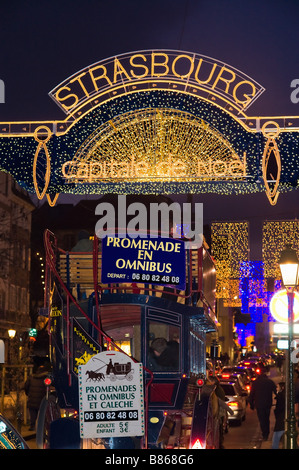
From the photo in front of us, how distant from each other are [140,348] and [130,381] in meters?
1.78

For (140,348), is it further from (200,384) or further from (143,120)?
(143,120)

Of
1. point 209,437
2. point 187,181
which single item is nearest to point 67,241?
point 187,181

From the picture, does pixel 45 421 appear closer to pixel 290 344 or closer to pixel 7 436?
pixel 290 344

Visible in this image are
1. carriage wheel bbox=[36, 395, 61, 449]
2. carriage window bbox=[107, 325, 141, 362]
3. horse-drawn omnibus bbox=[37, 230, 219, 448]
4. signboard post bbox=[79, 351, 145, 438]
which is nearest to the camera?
signboard post bbox=[79, 351, 145, 438]

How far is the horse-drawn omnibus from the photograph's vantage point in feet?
39.2

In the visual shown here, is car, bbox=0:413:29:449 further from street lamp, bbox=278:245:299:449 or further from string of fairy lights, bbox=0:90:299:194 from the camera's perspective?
string of fairy lights, bbox=0:90:299:194

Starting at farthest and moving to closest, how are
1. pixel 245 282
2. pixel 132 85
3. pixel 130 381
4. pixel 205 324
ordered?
1. pixel 245 282
2. pixel 132 85
3. pixel 205 324
4. pixel 130 381

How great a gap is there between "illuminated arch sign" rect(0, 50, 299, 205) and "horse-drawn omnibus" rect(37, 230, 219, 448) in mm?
4690

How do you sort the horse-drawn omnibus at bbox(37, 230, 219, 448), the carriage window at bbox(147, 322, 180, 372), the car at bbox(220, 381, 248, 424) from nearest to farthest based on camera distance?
the horse-drawn omnibus at bbox(37, 230, 219, 448) → the carriage window at bbox(147, 322, 180, 372) → the car at bbox(220, 381, 248, 424)

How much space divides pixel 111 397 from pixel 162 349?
5.90ft

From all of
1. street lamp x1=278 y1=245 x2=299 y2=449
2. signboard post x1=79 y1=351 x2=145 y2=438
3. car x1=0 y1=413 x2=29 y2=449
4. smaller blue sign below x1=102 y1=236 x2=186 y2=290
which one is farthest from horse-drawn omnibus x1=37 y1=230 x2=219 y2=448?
car x1=0 y1=413 x2=29 y2=449
